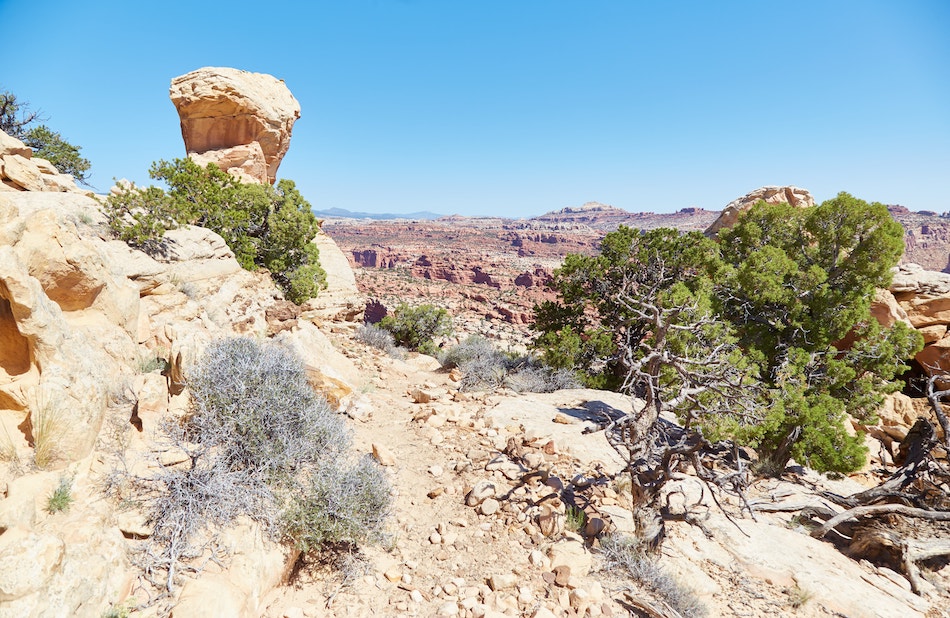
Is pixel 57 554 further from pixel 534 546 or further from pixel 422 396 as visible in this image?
pixel 422 396

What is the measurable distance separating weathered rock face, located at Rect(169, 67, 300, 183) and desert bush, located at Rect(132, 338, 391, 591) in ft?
60.9

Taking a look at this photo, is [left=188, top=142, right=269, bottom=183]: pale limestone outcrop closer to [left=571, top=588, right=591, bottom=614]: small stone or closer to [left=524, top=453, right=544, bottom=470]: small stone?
[left=524, top=453, right=544, bottom=470]: small stone

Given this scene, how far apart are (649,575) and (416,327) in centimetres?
1412

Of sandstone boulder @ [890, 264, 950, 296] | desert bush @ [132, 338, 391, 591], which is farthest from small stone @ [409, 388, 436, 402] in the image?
sandstone boulder @ [890, 264, 950, 296]

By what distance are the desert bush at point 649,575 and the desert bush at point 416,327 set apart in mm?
12807

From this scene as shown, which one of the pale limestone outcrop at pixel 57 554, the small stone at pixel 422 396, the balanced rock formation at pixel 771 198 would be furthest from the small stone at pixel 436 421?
the balanced rock formation at pixel 771 198

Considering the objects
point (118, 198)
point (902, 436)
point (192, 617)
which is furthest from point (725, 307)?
point (118, 198)

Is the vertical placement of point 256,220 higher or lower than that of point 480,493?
higher

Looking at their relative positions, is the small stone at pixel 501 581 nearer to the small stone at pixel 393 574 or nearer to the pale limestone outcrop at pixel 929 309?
the small stone at pixel 393 574

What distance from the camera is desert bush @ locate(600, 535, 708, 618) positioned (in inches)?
166

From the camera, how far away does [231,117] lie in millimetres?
21547

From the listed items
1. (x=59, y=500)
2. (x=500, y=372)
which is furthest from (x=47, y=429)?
(x=500, y=372)

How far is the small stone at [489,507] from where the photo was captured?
17.1ft

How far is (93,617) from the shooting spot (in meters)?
2.80
